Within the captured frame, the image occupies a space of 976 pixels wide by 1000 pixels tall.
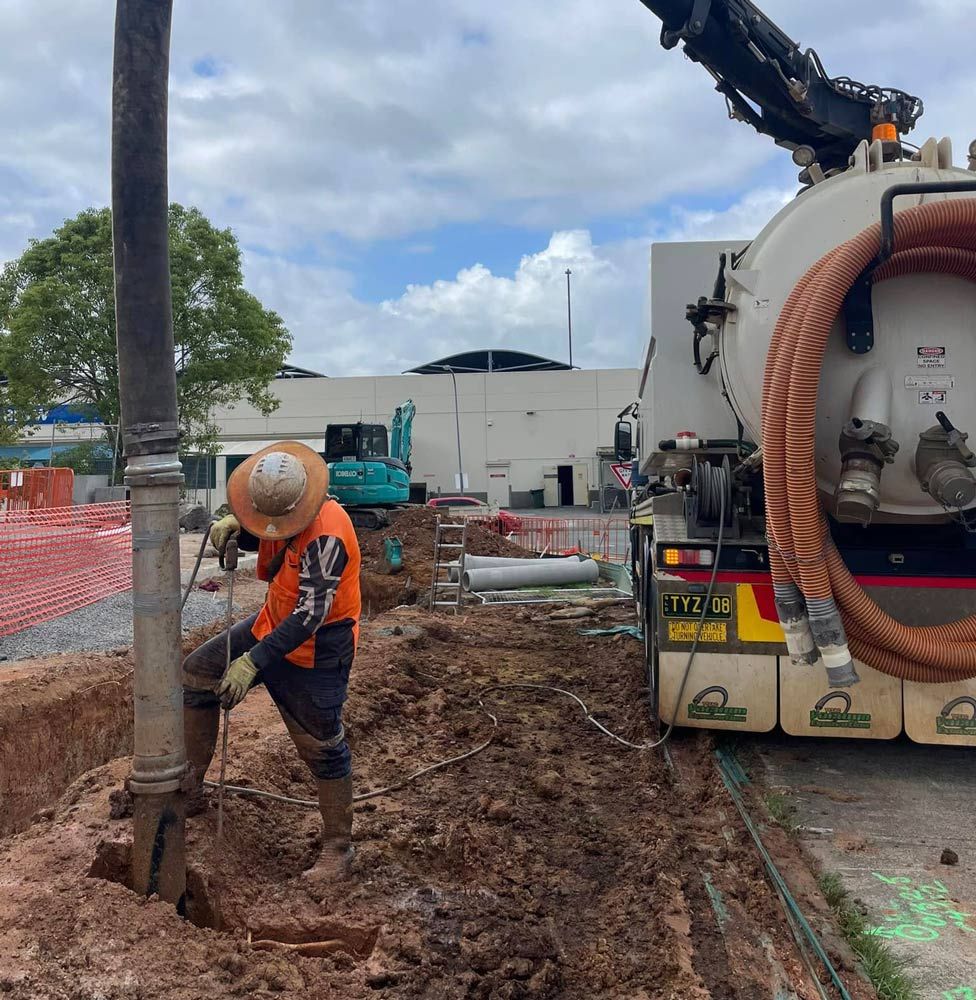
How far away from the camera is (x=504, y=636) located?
33.9 feet

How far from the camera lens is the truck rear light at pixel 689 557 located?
5.33 meters

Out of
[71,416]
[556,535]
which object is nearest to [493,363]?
[71,416]

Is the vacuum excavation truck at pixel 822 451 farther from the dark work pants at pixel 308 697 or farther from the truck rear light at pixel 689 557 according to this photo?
the dark work pants at pixel 308 697

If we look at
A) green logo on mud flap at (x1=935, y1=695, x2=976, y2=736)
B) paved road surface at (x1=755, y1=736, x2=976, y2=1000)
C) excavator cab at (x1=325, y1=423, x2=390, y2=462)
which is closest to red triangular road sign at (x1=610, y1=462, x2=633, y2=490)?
paved road surface at (x1=755, y1=736, x2=976, y2=1000)

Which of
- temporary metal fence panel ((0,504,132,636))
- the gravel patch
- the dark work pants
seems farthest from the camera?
temporary metal fence panel ((0,504,132,636))

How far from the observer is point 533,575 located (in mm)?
14312

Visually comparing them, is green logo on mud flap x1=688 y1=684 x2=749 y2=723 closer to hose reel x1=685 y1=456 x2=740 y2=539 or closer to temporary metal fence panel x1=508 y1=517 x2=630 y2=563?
hose reel x1=685 y1=456 x2=740 y2=539

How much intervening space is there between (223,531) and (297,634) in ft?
2.26

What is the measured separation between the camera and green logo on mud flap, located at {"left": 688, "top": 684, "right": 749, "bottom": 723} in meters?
5.32

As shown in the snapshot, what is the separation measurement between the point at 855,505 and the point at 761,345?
1.02 m

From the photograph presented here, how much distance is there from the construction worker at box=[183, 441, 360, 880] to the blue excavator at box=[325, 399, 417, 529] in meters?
16.3

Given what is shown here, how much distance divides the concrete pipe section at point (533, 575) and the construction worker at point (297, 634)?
9869 mm

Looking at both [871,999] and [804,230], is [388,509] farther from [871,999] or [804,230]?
[871,999]

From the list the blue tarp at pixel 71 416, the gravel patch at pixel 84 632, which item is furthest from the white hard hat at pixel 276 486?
the blue tarp at pixel 71 416
